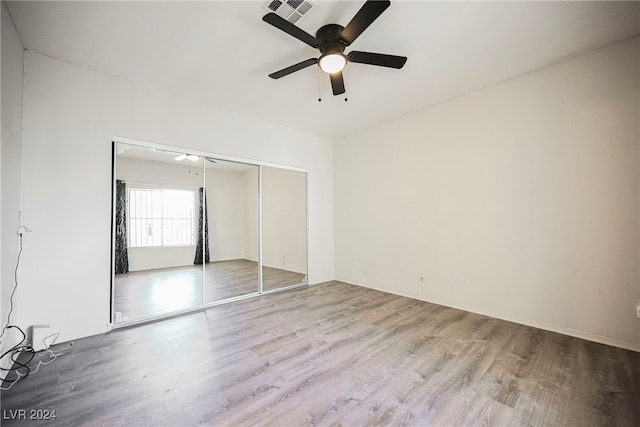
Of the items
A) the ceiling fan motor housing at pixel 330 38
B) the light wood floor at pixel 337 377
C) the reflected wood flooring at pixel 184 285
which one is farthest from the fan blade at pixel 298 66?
the reflected wood flooring at pixel 184 285

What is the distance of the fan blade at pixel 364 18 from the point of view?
169 centimetres

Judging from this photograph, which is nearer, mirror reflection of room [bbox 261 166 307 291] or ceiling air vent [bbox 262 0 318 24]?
ceiling air vent [bbox 262 0 318 24]

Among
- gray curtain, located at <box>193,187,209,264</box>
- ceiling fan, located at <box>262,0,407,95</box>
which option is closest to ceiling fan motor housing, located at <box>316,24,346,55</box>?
ceiling fan, located at <box>262,0,407,95</box>

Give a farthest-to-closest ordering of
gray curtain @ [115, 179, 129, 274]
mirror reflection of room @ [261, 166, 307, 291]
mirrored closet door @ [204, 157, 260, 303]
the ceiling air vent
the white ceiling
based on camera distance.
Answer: mirror reflection of room @ [261, 166, 307, 291] → mirrored closet door @ [204, 157, 260, 303] → gray curtain @ [115, 179, 129, 274] → the white ceiling → the ceiling air vent

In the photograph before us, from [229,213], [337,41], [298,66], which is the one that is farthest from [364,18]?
[229,213]

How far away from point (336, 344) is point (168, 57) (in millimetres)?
3499

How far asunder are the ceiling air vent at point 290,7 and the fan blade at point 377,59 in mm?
502

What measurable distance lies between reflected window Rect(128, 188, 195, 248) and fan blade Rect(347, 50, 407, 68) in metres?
2.95

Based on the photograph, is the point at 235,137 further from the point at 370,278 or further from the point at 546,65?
the point at 546,65

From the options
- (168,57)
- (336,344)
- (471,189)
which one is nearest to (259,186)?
(168,57)

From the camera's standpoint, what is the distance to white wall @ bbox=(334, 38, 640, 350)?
8.18 feet

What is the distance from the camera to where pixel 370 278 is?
473 centimetres

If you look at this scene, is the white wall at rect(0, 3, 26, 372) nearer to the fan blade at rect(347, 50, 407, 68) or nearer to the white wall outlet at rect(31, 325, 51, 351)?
the white wall outlet at rect(31, 325, 51, 351)

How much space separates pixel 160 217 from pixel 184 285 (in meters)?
1.09
